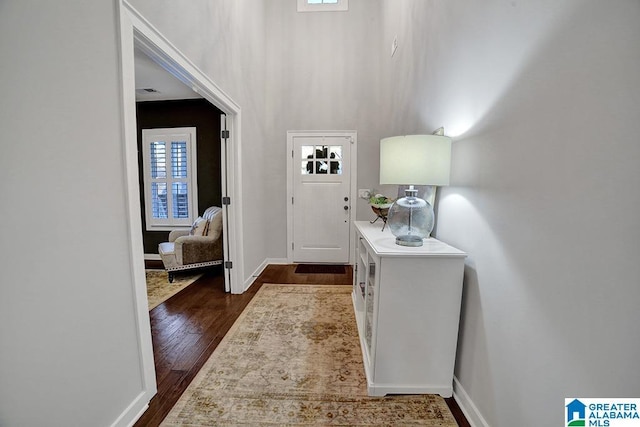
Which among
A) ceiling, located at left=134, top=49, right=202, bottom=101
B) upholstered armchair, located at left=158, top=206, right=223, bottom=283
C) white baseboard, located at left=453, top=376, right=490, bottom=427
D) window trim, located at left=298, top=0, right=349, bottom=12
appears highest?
window trim, located at left=298, top=0, right=349, bottom=12

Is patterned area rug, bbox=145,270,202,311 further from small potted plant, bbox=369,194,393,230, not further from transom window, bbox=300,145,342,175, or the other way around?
small potted plant, bbox=369,194,393,230

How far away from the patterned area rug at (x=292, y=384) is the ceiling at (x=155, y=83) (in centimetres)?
295

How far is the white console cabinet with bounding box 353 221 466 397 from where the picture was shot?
1375 mm

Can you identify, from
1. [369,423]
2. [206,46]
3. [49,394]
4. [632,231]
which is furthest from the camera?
[206,46]

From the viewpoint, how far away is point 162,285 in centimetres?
317

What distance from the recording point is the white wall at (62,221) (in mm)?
809

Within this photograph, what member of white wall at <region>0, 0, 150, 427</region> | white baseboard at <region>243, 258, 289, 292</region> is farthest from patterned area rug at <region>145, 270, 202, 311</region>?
white wall at <region>0, 0, 150, 427</region>

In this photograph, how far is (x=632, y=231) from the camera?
2.11 feet

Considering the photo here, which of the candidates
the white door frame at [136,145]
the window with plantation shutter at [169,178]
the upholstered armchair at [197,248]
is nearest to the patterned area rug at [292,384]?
the white door frame at [136,145]

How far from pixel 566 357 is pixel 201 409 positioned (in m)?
1.67

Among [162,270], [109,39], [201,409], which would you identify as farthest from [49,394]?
[162,270]

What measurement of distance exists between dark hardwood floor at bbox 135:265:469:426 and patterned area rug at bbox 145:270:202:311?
102 mm

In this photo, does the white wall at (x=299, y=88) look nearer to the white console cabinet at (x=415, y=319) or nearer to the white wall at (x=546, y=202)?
the white console cabinet at (x=415, y=319)

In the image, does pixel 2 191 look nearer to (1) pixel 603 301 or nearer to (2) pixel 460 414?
(1) pixel 603 301
